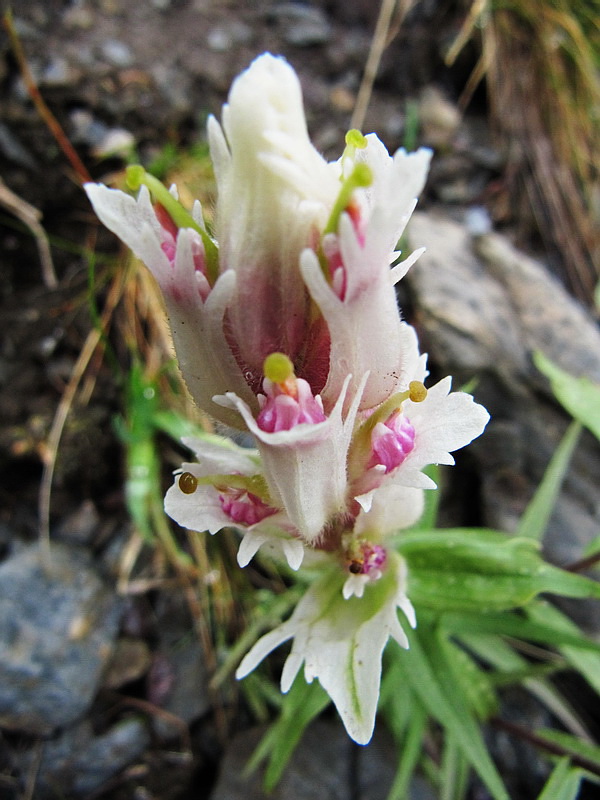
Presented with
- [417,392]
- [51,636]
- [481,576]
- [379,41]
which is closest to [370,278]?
[417,392]

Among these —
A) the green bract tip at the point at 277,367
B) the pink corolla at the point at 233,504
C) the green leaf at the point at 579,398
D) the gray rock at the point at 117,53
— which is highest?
the green bract tip at the point at 277,367

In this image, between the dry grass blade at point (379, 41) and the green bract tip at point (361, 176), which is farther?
the dry grass blade at point (379, 41)

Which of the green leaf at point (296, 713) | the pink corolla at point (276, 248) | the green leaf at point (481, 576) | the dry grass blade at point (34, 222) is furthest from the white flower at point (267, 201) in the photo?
the dry grass blade at point (34, 222)

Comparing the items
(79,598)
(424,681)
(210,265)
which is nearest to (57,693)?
(79,598)

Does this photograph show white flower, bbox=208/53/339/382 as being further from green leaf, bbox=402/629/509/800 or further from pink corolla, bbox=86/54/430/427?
green leaf, bbox=402/629/509/800

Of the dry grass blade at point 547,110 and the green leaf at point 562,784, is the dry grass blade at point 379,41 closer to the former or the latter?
the dry grass blade at point 547,110

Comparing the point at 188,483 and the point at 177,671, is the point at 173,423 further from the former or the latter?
the point at 188,483
